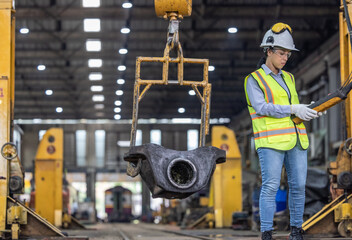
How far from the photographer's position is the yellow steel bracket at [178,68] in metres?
5.00

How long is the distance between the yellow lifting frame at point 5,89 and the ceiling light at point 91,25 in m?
13.2

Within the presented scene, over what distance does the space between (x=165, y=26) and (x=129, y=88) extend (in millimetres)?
10397

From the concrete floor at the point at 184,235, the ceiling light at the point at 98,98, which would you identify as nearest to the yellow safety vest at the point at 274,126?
the concrete floor at the point at 184,235

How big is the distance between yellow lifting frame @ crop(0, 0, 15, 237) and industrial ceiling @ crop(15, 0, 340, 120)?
9690 millimetres

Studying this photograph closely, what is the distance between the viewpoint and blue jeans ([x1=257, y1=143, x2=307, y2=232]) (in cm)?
479

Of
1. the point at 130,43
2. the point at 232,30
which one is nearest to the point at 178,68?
the point at 232,30

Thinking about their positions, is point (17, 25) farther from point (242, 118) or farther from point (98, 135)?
point (98, 135)

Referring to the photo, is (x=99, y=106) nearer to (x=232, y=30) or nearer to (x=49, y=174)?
(x=232, y=30)

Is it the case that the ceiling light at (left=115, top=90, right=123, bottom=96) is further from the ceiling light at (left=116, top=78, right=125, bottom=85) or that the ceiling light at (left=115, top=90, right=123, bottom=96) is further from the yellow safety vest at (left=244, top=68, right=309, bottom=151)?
the yellow safety vest at (left=244, top=68, right=309, bottom=151)

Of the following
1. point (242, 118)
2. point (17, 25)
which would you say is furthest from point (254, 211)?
point (242, 118)

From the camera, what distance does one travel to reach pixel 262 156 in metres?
4.88

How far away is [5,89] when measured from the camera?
7.96 meters

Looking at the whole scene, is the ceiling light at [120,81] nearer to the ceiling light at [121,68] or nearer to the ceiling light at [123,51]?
the ceiling light at [121,68]

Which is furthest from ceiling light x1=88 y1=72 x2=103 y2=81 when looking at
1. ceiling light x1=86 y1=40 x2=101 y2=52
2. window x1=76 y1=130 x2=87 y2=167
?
window x1=76 y1=130 x2=87 y2=167
